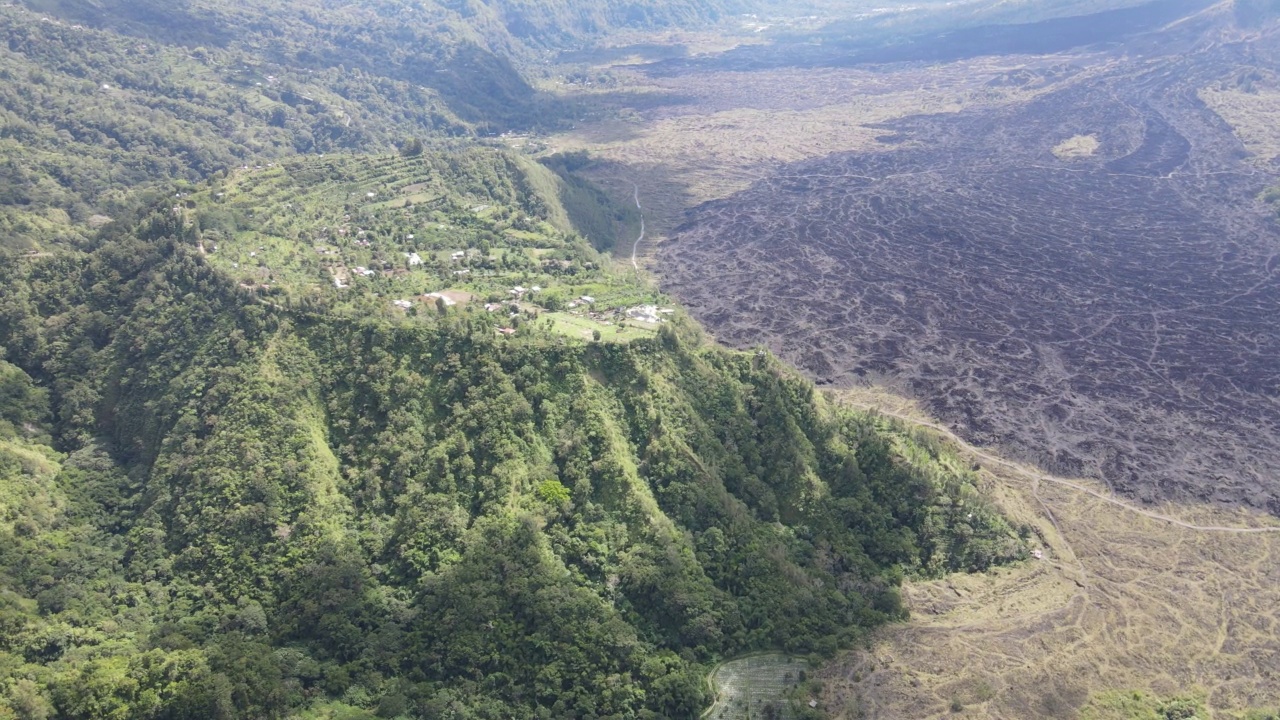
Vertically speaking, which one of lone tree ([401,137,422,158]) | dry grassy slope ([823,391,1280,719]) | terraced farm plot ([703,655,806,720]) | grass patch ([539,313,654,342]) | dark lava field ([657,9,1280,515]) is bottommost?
dry grassy slope ([823,391,1280,719])

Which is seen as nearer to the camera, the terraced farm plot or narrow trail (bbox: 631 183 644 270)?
the terraced farm plot

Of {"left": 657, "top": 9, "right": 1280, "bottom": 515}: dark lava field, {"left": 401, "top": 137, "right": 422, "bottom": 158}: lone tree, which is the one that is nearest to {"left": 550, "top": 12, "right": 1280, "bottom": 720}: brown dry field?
{"left": 657, "top": 9, "right": 1280, "bottom": 515}: dark lava field

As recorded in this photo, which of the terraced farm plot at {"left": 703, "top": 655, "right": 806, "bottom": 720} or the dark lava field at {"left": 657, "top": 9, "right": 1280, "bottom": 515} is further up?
the dark lava field at {"left": 657, "top": 9, "right": 1280, "bottom": 515}

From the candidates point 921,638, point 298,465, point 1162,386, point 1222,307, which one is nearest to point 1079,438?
point 1162,386

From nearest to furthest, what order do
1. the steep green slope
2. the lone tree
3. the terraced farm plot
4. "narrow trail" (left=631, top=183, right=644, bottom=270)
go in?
the steep green slope
the terraced farm plot
"narrow trail" (left=631, top=183, right=644, bottom=270)
the lone tree

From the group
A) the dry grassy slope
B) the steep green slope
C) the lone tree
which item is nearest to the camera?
the steep green slope

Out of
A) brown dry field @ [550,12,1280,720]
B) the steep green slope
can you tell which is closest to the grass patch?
the steep green slope

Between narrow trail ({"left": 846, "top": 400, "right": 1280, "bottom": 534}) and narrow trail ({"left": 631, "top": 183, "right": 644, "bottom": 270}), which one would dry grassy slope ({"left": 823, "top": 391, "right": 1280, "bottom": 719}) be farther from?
narrow trail ({"left": 631, "top": 183, "right": 644, "bottom": 270})

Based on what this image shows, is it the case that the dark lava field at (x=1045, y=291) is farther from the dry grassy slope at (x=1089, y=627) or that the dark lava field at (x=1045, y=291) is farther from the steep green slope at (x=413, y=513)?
the steep green slope at (x=413, y=513)
